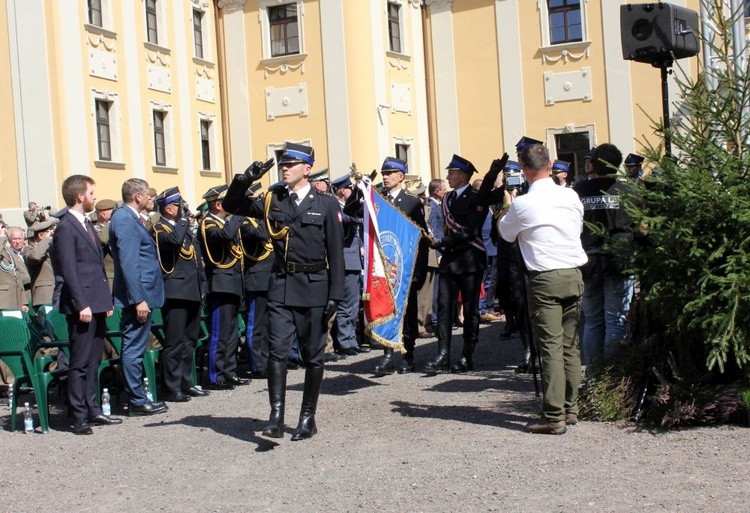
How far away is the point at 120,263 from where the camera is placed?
9141 mm

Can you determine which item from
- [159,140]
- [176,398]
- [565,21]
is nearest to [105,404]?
[176,398]

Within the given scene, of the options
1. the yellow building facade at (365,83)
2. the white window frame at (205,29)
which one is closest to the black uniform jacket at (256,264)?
the yellow building facade at (365,83)

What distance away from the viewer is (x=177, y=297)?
32.2 ft

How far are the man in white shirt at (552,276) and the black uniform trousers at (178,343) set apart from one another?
12.3 feet

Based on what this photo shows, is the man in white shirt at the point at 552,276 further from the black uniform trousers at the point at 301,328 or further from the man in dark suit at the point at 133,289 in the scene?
the man in dark suit at the point at 133,289

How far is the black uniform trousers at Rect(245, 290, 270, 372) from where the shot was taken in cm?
1120

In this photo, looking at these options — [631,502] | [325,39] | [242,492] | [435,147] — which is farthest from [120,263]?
[435,147]

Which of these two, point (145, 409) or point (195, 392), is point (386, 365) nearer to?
point (195, 392)

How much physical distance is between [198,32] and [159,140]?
401 cm

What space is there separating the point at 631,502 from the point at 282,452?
253cm

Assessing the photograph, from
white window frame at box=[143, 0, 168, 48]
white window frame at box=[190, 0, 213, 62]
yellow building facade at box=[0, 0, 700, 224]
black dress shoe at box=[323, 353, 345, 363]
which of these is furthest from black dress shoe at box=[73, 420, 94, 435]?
white window frame at box=[190, 0, 213, 62]

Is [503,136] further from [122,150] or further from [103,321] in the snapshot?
[103,321]

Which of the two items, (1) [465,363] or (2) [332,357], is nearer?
(1) [465,363]

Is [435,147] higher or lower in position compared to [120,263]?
higher
